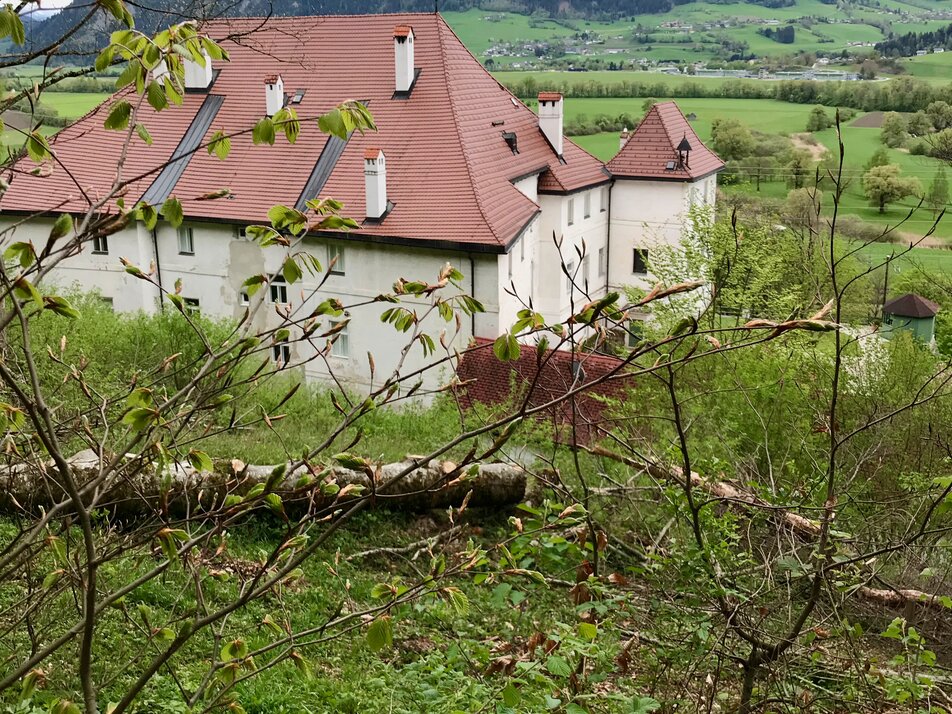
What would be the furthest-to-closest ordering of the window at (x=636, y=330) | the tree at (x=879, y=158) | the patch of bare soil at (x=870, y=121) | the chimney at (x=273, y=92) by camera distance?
the patch of bare soil at (x=870, y=121) → the tree at (x=879, y=158) → the chimney at (x=273, y=92) → the window at (x=636, y=330)

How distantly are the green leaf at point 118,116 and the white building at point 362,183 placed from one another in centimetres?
1854

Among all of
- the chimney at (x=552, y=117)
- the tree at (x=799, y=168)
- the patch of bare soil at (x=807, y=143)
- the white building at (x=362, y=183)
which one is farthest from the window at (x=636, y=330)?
the patch of bare soil at (x=807, y=143)

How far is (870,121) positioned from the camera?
64.6 m

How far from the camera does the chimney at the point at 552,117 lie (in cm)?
2983

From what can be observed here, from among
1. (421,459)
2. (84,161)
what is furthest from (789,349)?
(84,161)

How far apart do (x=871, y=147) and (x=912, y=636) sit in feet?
198

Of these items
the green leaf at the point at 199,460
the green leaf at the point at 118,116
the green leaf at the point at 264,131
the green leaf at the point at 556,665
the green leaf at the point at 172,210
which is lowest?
the green leaf at the point at 556,665

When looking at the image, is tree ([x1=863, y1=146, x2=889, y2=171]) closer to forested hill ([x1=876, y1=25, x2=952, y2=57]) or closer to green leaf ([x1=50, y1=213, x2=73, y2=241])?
forested hill ([x1=876, y1=25, x2=952, y2=57])

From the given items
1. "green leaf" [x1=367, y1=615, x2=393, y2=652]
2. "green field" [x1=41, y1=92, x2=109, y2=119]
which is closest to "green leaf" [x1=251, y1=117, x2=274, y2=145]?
"green leaf" [x1=367, y1=615, x2=393, y2=652]

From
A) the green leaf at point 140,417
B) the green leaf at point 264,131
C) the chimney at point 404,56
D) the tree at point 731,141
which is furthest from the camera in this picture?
the tree at point 731,141

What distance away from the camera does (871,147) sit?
58.2m

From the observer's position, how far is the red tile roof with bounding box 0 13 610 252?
23.6 meters

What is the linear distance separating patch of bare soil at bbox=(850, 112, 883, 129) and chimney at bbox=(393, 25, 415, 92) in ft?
144

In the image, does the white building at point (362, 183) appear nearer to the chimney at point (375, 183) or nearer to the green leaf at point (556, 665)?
the chimney at point (375, 183)
